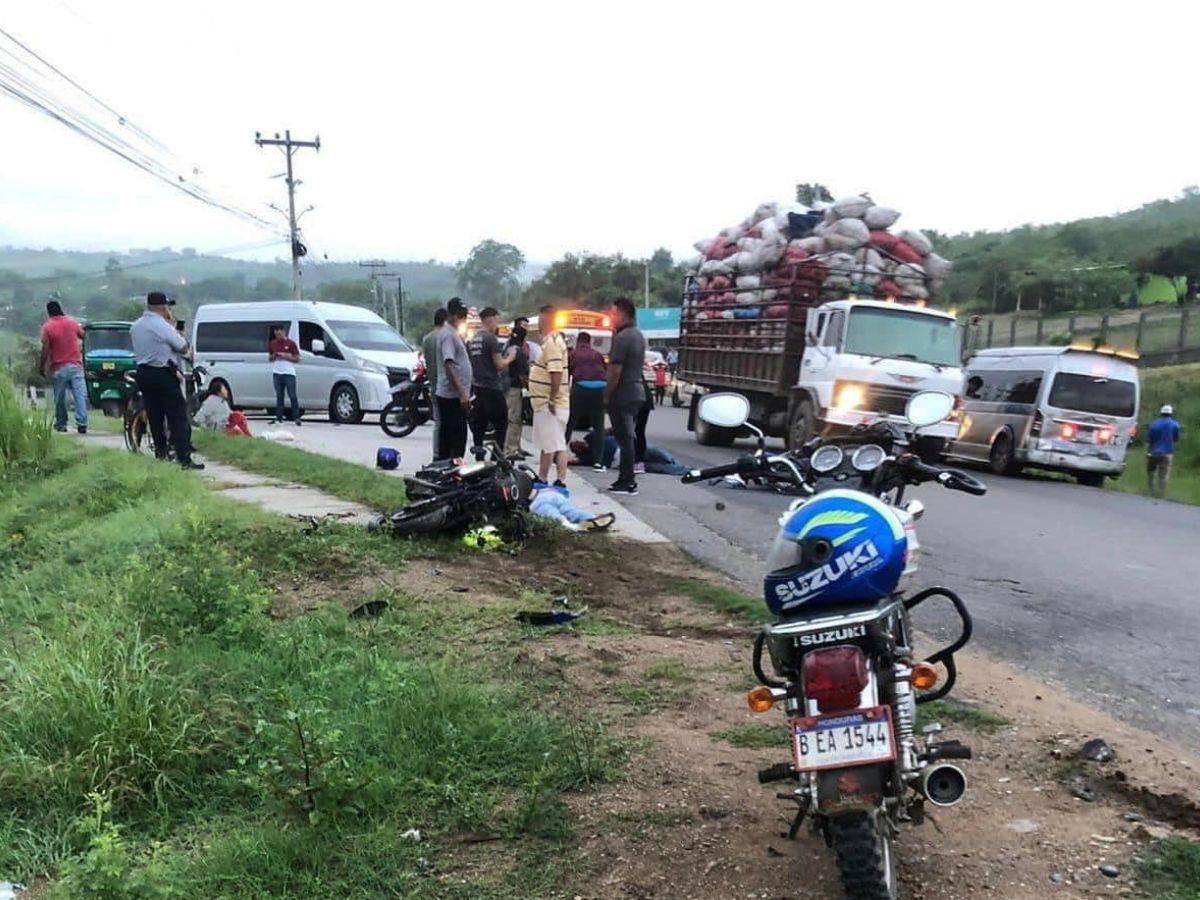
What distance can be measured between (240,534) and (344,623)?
202cm

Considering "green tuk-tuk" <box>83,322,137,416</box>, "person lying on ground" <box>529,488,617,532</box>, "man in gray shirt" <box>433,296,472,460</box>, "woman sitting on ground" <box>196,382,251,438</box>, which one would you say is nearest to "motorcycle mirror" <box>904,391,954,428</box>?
"person lying on ground" <box>529,488,617,532</box>

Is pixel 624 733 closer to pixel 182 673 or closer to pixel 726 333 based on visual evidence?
pixel 182 673

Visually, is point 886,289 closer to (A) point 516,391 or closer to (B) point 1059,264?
(A) point 516,391

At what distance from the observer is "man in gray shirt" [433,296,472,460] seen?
9016mm

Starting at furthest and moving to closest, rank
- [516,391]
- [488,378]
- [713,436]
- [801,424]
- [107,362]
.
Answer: [107,362] → [713,436] → [801,424] → [516,391] → [488,378]

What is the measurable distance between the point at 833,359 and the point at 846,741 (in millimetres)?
11732

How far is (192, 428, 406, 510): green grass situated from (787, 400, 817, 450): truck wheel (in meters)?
6.55

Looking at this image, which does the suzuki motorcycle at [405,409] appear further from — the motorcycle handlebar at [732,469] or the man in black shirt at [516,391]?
the motorcycle handlebar at [732,469]

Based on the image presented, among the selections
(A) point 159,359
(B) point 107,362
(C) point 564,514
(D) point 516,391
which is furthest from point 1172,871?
(B) point 107,362

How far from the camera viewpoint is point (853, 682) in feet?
8.31

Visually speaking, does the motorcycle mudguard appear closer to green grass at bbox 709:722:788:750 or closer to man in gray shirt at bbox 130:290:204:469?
green grass at bbox 709:722:788:750

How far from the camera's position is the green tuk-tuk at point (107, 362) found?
21.3 m

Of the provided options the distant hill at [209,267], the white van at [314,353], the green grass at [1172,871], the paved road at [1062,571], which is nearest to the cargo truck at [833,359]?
the paved road at [1062,571]

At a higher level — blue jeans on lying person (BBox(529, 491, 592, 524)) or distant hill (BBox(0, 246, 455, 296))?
distant hill (BBox(0, 246, 455, 296))
